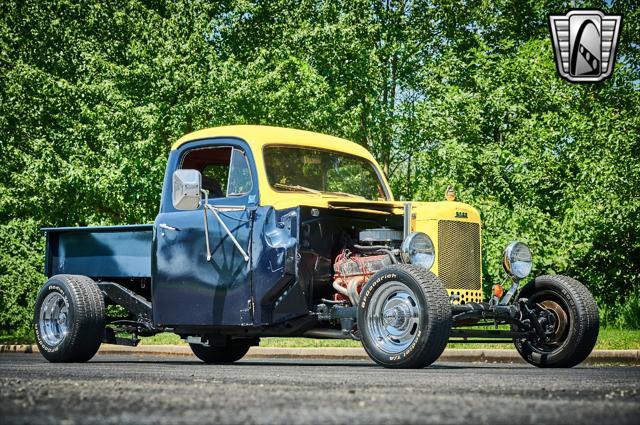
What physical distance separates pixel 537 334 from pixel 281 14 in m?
22.3

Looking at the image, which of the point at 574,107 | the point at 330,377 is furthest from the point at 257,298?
the point at 574,107

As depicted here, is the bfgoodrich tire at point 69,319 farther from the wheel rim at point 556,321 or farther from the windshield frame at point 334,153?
the wheel rim at point 556,321

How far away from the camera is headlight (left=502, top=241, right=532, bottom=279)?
1083 cm

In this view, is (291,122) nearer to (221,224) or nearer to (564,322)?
(221,224)

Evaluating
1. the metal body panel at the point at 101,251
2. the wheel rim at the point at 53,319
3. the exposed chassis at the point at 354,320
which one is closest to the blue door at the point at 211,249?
the exposed chassis at the point at 354,320

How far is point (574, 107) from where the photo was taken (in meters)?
24.8

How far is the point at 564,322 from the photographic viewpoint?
1086 cm

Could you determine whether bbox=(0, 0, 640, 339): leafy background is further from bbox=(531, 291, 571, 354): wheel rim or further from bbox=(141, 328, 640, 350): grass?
bbox=(531, 291, 571, 354): wheel rim

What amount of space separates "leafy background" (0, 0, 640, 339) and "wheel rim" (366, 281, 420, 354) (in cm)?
1179

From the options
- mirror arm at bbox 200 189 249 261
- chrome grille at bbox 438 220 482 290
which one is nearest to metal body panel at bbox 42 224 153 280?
mirror arm at bbox 200 189 249 261

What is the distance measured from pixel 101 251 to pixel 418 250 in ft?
13.0

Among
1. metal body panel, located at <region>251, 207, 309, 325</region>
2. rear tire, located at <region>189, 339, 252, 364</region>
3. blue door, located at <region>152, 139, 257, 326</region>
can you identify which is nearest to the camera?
metal body panel, located at <region>251, 207, 309, 325</region>

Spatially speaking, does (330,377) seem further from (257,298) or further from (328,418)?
(328,418)

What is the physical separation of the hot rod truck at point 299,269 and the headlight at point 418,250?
12mm
